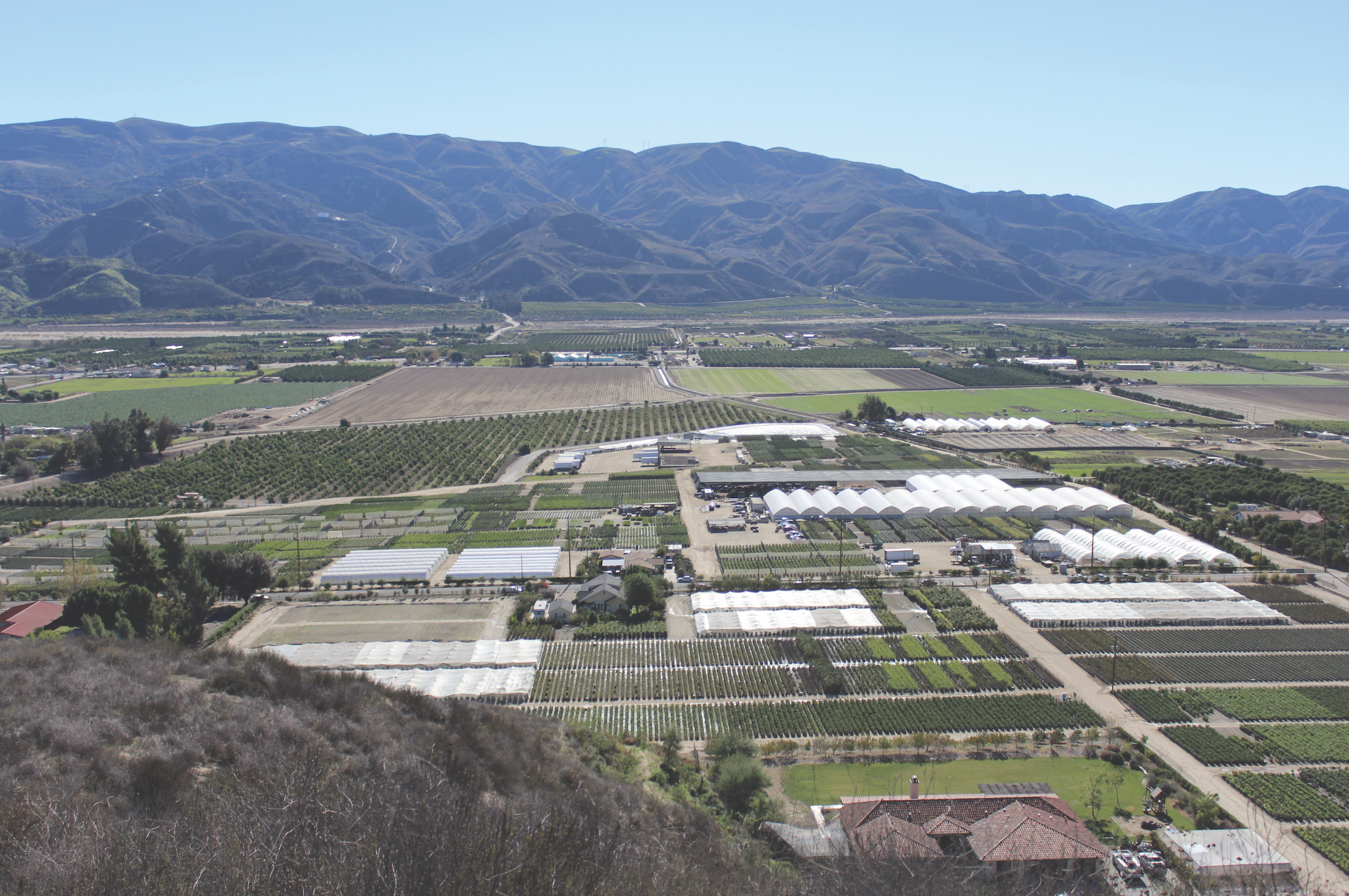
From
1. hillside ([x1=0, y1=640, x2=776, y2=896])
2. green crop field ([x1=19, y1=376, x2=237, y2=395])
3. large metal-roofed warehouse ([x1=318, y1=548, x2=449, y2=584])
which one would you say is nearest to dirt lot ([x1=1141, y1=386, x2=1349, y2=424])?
large metal-roofed warehouse ([x1=318, y1=548, x2=449, y2=584])

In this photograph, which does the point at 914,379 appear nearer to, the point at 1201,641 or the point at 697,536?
the point at 697,536

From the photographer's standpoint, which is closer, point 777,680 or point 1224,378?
point 777,680

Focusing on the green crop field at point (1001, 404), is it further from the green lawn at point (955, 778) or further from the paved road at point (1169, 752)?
the green lawn at point (955, 778)

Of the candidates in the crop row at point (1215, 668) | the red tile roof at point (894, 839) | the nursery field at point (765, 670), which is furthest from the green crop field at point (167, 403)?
the crop row at point (1215, 668)

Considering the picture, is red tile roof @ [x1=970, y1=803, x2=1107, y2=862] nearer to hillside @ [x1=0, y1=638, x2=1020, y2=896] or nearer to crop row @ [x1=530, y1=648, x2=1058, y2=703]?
hillside @ [x1=0, y1=638, x2=1020, y2=896]

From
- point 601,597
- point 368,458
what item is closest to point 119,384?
point 368,458
